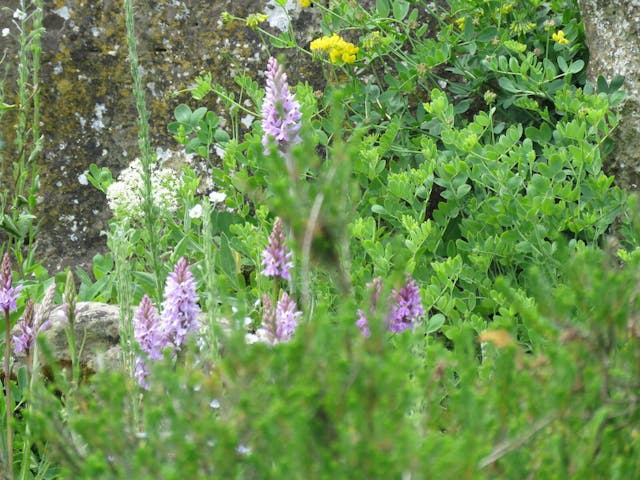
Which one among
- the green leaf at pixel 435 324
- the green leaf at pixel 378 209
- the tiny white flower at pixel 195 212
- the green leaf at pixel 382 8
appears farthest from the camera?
the green leaf at pixel 382 8

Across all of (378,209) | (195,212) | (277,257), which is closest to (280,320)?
(277,257)

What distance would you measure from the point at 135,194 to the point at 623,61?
6.13 ft

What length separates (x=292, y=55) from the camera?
4090 mm

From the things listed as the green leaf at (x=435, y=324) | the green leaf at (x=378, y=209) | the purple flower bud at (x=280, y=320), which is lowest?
the purple flower bud at (x=280, y=320)

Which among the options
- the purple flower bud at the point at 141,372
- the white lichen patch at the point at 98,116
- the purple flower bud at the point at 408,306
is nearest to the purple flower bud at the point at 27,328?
the purple flower bud at the point at 141,372

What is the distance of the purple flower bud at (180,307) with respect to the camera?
6.48 ft

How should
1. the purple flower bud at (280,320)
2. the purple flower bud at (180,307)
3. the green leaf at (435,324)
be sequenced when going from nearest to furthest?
1. the purple flower bud at (280,320)
2. the purple flower bud at (180,307)
3. the green leaf at (435,324)

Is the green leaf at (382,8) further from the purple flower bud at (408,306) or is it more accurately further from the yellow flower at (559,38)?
the purple flower bud at (408,306)

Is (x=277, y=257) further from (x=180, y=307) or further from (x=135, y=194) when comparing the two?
(x=135, y=194)

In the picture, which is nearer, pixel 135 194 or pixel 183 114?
pixel 135 194

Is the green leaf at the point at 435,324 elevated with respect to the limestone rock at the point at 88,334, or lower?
lower

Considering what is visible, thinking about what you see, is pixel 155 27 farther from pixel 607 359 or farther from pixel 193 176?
pixel 607 359

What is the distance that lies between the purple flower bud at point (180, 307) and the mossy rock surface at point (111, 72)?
7.03 feet

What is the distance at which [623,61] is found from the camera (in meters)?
3.43
